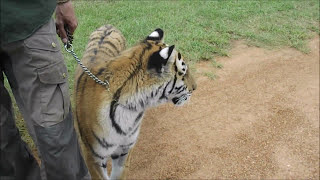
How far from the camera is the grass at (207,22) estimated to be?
19.4ft

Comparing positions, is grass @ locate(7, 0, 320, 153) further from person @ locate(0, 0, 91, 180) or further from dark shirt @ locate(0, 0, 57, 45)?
dark shirt @ locate(0, 0, 57, 45)

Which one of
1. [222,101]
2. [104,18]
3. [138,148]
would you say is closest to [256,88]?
[222,101]

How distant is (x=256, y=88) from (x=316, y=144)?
1186mm

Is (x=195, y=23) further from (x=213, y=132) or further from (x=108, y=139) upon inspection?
(x=108, y=139)

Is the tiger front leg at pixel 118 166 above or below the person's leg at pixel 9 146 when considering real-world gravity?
below

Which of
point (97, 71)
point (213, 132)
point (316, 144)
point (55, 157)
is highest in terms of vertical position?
point (97, 71)

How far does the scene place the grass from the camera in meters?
5.92

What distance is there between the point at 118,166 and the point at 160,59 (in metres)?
1.22

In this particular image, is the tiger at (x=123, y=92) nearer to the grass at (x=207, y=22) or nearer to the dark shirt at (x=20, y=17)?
the dark shirt at (x=20, y=17)

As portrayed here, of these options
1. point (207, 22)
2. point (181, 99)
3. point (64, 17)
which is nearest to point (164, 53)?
point (181, 99)

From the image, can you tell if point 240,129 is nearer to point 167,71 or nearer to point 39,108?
point 167,71

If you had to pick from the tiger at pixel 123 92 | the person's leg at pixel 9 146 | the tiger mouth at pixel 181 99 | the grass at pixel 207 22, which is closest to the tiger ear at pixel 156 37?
the tiger at pixel 123 92

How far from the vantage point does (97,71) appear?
2828mm

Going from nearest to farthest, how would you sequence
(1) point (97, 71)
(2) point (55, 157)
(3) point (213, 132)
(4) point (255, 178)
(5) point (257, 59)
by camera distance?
1. (2) point (55, 157)
2. (1) point (97, 71)
3. (4) point (255, 178)
4. (3) point (213, 132)
5. (5) point (257, 59)
